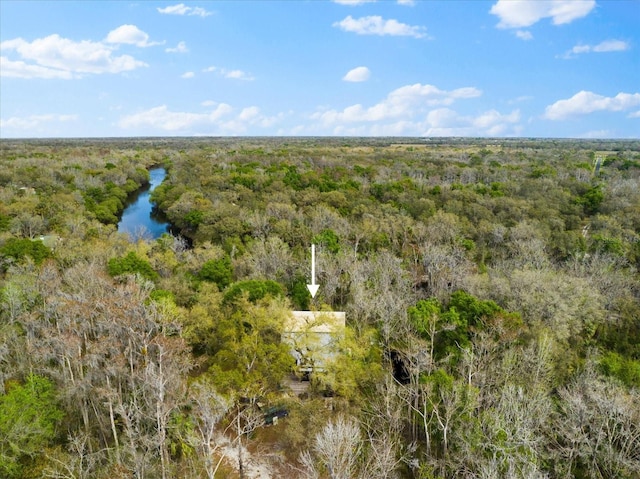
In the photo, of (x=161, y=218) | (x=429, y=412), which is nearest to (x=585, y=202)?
(x=429, y=412)

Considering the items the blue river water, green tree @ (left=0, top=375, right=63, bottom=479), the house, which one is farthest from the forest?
the blue river water

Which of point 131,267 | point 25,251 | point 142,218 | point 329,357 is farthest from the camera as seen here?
point 142,218

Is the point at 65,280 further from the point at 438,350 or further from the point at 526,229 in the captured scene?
the point at 526,229

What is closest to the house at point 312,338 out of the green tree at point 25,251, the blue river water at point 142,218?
the green tree at point 25,251

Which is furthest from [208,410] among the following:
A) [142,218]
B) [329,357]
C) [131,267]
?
[142,218]

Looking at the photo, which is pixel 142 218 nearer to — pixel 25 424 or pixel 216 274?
pixel 216 274

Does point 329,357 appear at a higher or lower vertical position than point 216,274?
lower

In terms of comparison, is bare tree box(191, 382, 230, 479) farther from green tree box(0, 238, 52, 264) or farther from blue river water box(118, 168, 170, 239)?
blue river water box(118, 168, 170, 239)

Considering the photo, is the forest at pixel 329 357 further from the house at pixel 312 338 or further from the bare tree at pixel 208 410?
the house at pixel 312 338
